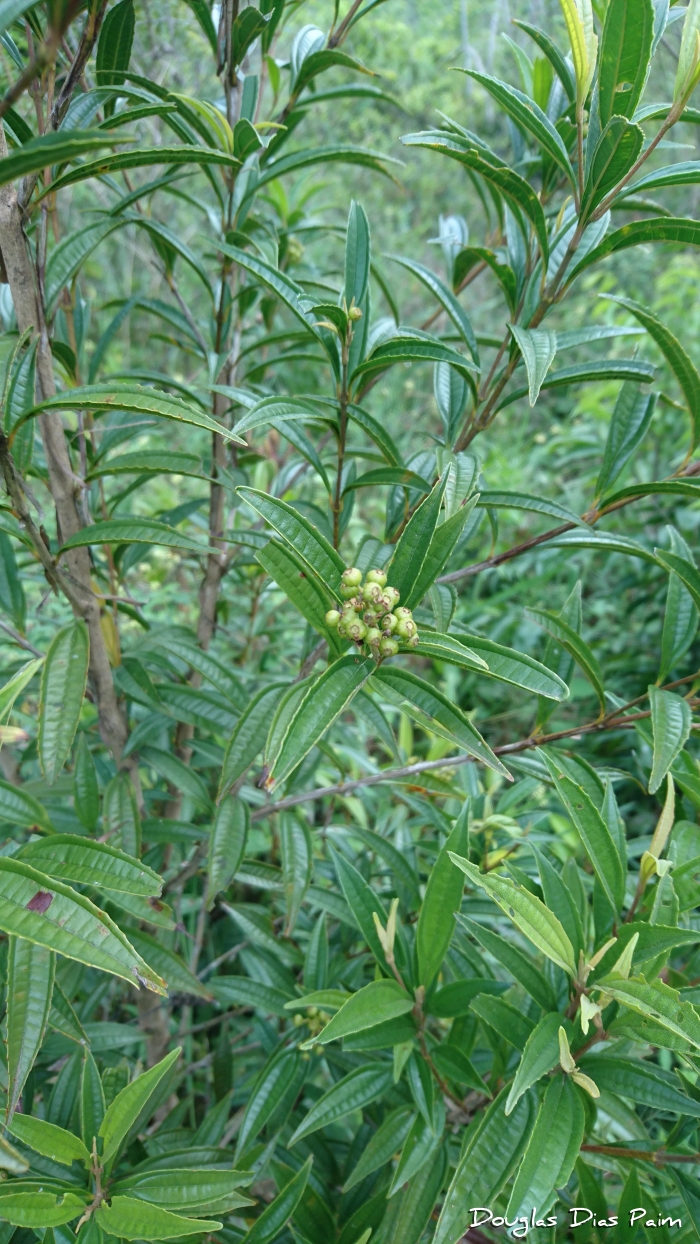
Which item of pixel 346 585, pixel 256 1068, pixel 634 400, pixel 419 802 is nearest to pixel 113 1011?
pixel 256 1068

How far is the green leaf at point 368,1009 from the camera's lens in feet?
2.10

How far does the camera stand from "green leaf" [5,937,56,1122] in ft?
1.81

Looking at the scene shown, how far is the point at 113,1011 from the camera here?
1.30 m

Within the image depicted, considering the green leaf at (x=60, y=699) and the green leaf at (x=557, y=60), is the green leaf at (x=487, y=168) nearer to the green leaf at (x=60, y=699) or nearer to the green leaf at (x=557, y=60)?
the green leaf at (x=557, y=60)

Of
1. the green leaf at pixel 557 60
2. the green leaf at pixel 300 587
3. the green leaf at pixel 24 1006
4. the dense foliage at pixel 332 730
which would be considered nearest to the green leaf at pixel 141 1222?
the dense foliage at pixel 332 730

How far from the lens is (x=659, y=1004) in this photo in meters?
0.56

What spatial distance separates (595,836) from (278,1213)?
1.57 feet

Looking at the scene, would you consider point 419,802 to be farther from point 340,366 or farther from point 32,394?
point 32,394

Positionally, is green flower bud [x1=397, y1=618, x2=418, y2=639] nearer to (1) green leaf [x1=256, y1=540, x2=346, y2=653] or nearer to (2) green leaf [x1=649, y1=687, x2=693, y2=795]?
(1) green leaf [x1=256, y1=540, x2=346, y2=653]

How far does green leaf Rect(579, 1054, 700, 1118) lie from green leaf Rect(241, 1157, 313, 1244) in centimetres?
29

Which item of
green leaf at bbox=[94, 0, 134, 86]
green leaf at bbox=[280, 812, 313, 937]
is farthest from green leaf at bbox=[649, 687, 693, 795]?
green leaf at bbox=[94, 0, 134, 86]

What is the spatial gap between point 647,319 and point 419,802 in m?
0.72

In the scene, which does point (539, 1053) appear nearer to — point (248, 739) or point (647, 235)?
point (248, 739)
